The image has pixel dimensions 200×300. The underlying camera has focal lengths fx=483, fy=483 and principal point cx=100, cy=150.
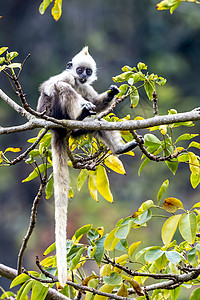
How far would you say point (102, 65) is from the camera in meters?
10.2

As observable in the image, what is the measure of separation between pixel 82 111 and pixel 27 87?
8.07 m

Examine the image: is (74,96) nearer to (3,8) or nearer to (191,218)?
(191,218)

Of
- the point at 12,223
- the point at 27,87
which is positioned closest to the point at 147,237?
the point at 12,223

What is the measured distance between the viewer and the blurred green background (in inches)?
374

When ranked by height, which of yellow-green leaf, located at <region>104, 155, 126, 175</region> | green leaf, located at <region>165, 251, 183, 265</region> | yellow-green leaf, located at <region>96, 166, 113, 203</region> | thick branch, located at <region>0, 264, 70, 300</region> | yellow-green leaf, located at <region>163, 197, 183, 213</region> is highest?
yellow-green leaf, located at <region>104, 155, 126, 175</region>

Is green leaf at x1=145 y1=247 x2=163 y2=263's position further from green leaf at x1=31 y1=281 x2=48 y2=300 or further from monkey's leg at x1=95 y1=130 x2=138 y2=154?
monkey's leg at x1=95 y1=130 x2=138 y2=154

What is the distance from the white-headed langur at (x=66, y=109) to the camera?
246cm

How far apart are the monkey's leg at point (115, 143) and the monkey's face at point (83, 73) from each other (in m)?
0.68

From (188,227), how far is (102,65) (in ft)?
29.0

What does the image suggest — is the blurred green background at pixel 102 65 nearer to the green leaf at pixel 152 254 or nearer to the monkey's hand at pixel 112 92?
the monkey's hand at pixel 112 92

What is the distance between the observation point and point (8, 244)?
978 centimetres

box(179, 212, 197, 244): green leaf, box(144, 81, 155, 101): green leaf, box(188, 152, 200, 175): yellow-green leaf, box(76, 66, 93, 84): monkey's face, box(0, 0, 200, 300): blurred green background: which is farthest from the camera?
box(0, 0, 200, 300): blurred green background

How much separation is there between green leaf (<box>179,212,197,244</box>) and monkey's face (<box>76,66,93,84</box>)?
1.88 metres

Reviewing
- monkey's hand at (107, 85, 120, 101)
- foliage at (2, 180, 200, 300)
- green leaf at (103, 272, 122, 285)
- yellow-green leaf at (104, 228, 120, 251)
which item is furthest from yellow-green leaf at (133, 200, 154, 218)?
monkey's hand at (107, 85, 120, 101)
